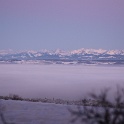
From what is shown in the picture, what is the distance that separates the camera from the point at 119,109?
195 inches

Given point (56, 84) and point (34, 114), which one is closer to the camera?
point (34, 114)

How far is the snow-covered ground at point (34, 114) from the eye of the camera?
917 centimetres

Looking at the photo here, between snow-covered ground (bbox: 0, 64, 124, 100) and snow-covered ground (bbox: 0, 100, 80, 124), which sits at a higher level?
snow-covered ground (bbox: 0, 100, 80, 124)

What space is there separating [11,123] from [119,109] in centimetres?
434

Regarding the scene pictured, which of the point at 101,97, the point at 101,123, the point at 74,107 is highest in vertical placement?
the point at 101,97

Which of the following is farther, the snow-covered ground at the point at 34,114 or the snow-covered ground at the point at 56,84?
the snow-covered ground at the point at 56,84

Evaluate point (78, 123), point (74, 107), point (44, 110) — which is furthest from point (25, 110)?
point (78, 123)

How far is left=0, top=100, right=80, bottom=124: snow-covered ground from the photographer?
30.1ft

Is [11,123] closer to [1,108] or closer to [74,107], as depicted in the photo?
[1,108]

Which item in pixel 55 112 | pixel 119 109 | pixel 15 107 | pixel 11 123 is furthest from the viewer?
pixel 15 107

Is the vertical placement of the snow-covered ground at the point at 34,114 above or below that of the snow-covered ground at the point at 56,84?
above

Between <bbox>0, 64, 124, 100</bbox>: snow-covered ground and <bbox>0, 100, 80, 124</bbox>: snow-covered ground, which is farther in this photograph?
<bbox>0, 64, 124, 100</bbox>: snow-covered ground

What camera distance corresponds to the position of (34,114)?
33.7 ft

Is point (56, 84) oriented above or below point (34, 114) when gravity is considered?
below
